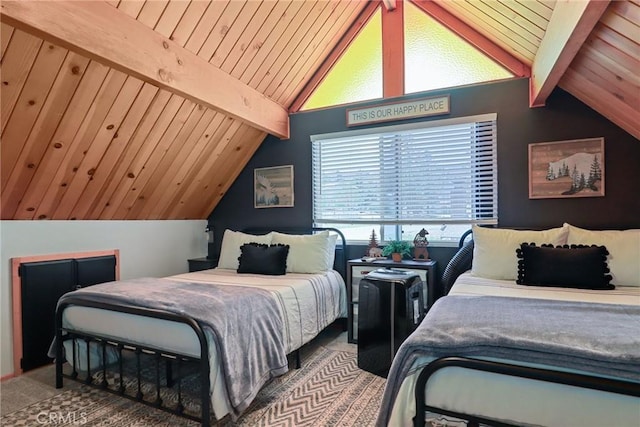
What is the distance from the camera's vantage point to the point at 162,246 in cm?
400

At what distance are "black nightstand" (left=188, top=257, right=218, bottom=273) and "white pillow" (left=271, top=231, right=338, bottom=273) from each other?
963 millimetres

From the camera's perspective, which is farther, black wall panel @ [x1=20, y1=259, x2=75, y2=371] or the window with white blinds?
the window with white blinds

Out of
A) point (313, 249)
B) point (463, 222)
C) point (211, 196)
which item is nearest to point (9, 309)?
point (211, 196)

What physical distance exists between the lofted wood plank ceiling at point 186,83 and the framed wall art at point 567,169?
0.96 ft

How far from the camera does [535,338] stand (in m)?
1.29

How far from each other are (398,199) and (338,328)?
1505 mm

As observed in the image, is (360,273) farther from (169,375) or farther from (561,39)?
(561,39)

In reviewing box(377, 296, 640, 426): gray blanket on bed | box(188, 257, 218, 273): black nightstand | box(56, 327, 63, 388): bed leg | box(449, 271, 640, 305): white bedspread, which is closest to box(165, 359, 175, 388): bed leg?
box(56, 327, 63, 388): bed leg

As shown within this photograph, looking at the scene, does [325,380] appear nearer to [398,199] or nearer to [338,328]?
[338,328]

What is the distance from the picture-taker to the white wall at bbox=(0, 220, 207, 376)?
2.68 meters

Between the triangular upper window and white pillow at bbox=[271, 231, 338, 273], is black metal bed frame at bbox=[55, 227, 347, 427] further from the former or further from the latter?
the triangular upper window

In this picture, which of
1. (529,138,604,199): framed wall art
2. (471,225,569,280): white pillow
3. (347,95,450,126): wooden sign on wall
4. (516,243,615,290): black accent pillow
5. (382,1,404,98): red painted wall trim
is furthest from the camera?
(382,1,404,98): red painted wall trim

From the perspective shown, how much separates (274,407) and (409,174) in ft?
7.98

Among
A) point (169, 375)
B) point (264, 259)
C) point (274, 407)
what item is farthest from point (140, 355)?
point (264, 259)
